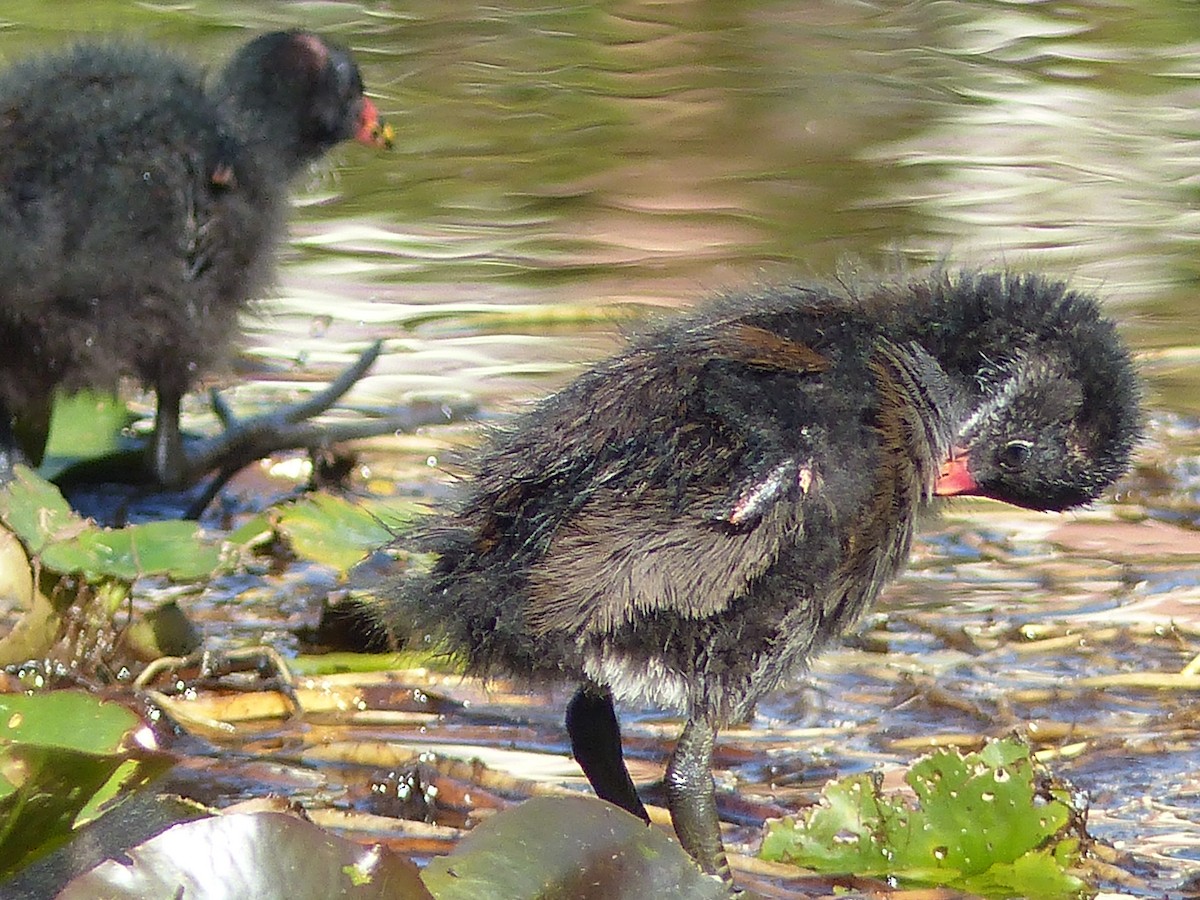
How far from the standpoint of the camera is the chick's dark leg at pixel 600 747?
2877 mm

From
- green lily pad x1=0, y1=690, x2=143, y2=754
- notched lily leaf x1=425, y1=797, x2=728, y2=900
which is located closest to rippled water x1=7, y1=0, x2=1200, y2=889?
notched lily leaf x1=425, y1=797, x2=728, y2=900

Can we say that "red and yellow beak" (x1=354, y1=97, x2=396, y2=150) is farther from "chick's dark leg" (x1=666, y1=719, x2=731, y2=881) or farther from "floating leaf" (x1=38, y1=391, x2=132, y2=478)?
"chick's dark leg" (x1=666, y1=719, x2=731, y2=881)

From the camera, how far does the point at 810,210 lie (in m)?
7.67

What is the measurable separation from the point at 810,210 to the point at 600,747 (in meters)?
5.04

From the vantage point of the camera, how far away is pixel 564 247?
23.9 feet

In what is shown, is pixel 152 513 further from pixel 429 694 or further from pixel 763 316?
pixel 763 316

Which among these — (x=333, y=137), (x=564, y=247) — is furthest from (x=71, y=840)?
(x=564, y=247)

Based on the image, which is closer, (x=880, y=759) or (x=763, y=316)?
(x=763, y=316)

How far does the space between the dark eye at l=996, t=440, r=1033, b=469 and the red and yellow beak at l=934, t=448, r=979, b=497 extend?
0.17ft

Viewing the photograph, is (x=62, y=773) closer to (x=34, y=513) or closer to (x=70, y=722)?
(x=70, y=722)

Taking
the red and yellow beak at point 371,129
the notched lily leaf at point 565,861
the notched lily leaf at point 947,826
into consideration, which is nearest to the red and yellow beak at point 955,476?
the notched lily leaf at point 947,826

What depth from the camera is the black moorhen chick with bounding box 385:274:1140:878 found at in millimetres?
2686

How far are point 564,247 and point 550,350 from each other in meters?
1.41

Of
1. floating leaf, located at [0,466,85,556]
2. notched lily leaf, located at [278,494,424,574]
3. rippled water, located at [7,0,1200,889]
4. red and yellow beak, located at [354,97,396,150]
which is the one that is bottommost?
rippled water, located at [7,0,1200,889]
